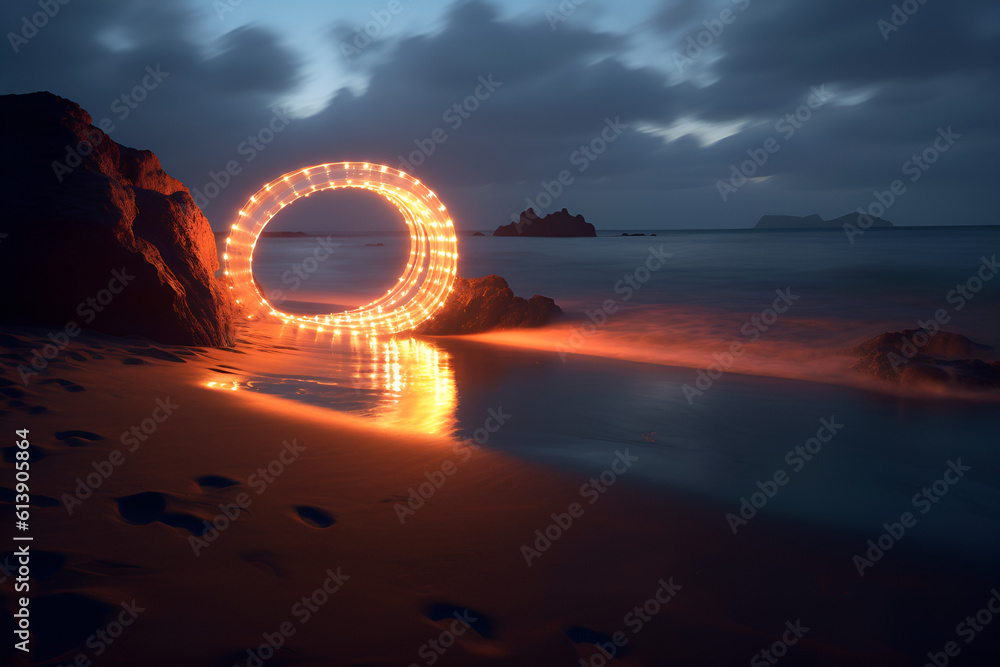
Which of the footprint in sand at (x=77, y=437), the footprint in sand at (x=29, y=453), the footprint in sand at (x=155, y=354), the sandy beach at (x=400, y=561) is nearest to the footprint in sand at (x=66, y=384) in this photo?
the sandy beach at (x=400, y=561)

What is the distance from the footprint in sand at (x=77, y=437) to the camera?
9.48ft

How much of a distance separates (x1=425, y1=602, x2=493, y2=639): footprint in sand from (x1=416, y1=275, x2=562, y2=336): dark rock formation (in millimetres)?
7995

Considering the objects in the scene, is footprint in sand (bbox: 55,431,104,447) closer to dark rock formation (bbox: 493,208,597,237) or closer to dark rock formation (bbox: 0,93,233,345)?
dark rock formation (bbox: 0,93,233,345)

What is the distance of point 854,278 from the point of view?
16859mm

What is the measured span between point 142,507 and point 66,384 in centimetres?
188

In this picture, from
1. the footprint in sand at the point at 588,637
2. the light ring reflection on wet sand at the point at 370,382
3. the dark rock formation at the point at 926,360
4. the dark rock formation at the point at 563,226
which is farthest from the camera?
the dark rock formation at the point at 563,226

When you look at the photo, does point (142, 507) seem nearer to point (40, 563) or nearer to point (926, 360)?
point (40, 563)

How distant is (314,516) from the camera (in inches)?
102

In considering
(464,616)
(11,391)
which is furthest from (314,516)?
(11,391)

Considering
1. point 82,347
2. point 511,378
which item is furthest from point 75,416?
point 511,378

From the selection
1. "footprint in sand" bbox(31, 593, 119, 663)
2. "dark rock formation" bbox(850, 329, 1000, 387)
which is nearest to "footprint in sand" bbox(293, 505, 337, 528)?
"footprint in sand" bbox(31, 593, 119, 663)

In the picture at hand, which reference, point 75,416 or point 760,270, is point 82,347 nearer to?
point 75,416

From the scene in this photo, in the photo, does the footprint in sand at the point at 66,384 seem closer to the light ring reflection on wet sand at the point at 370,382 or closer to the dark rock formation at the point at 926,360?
the light ring reflection on wet sand at the point at 370,382

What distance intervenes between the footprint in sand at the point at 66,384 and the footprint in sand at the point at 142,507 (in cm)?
165
